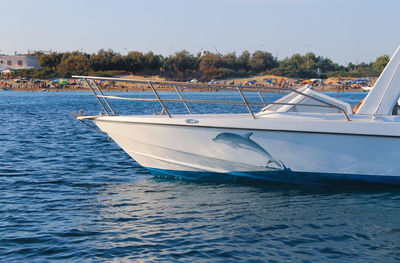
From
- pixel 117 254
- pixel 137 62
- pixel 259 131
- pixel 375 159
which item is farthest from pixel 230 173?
pixel 137 62

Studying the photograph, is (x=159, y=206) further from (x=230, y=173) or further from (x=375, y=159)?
(x=375, y=159)

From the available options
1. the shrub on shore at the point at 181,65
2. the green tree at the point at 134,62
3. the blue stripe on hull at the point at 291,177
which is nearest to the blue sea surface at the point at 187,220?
the blue stripe on hull at the point at 291,177

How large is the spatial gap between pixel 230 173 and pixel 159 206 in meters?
1.64

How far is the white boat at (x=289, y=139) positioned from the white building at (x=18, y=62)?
136640mm

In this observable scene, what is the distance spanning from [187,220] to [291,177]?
8.12 feet

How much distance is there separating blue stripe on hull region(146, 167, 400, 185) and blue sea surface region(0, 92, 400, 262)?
155 millimetres

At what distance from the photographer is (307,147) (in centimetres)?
855

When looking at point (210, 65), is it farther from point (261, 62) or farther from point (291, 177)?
point (291, 177)

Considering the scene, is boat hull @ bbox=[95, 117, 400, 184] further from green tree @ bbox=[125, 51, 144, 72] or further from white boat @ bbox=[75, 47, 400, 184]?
A: green tree @ bbox=[125, 51, 144, 72]

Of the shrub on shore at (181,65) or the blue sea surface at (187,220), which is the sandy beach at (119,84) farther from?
the blue sea surface at (187,220)

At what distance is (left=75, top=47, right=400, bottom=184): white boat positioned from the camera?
27.6 feet

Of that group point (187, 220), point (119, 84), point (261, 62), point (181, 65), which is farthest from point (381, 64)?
point (187, 220)

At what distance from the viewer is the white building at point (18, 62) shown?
447ft

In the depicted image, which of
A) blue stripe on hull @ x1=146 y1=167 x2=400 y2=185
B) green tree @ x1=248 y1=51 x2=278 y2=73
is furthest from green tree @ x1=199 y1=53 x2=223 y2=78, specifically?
blue stripe on hull @ x1=146 y1=167 x2=400 y2=185
